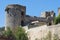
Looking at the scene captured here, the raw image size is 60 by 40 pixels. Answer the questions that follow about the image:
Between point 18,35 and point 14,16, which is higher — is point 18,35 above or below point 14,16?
below

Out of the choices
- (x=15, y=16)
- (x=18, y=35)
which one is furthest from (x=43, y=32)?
(x=15, y=16)

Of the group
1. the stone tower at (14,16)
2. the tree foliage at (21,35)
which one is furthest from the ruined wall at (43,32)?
the stone tower at (14,16)

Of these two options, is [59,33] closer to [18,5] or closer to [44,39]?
[44,39]

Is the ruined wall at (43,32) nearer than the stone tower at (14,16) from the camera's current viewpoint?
Yes

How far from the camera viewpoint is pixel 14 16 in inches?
1592

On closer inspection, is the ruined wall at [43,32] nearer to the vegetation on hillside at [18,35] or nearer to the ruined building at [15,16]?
the vegetation on hillside at [18,35]

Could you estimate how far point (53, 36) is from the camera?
30094 mm

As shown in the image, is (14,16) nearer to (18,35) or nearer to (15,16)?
(15,16)

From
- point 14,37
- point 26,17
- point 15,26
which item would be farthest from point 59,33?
point 26,17

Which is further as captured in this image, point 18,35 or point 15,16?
point 15,16

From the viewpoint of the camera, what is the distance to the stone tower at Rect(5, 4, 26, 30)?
40156 millimetres

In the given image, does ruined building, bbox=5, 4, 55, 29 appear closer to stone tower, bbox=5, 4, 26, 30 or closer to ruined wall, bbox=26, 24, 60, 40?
stone tower, bbox=5, 4, 26, 30

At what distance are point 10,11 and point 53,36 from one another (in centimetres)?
1195

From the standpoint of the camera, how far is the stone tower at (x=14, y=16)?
40.2m
